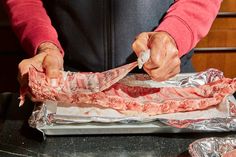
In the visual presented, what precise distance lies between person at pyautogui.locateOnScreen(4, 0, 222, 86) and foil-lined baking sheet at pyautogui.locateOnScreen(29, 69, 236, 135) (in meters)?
0.12

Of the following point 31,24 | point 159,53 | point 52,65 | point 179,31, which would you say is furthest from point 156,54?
point 31,24

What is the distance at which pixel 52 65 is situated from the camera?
98 centimetres

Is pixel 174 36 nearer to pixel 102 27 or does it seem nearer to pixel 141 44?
pixel 141 44

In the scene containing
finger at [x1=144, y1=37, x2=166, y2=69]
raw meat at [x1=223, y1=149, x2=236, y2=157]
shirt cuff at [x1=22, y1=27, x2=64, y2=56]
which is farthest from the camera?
shirt cuff at [x1=22, y1=27, x2=64, y2=56]

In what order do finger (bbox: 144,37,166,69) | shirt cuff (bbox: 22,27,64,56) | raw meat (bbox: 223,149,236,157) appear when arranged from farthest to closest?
shirt cuff (bbox: 22,27,64,56) < finger (bbox: 144,37,166,69) < raw meat (bbox: 223,149,236,157)

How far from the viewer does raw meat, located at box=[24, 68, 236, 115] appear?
3.14 feet

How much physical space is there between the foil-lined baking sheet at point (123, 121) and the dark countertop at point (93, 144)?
16 millimetres

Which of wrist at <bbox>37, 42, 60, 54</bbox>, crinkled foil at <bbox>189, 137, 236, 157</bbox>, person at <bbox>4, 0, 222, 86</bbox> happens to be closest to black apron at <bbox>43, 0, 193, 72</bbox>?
person at <bbox>4, 0, 222, 86</bbox>

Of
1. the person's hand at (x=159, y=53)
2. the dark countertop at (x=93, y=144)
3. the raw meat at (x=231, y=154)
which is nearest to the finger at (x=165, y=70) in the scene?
the person's hand at (x=159, y=53)

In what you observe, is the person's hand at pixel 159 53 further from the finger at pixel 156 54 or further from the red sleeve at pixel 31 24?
the red sleeve at pixel 31 24

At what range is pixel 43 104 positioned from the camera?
968mm

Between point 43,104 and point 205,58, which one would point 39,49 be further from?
point 205,58

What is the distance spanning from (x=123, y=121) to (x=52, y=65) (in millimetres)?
217

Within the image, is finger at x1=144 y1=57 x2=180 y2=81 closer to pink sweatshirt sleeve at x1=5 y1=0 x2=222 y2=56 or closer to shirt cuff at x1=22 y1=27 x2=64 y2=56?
pink sweatshirt sleeve at x1=5 y1=0 x2=222 y2=56
